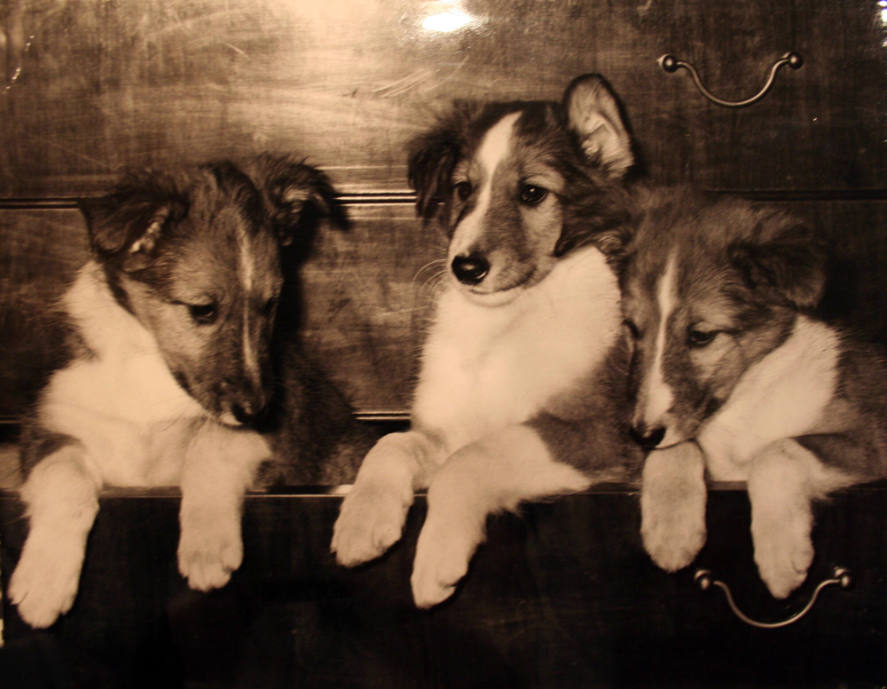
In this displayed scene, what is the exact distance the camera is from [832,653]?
1.21 m

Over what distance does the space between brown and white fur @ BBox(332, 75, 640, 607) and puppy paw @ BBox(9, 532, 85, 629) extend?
42cm

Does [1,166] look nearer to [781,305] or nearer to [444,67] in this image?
[444,67]

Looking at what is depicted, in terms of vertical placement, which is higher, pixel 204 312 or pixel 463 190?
pixel 463 190

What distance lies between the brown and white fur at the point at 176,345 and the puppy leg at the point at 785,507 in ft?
2.49

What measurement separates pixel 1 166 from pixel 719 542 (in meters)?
1.32

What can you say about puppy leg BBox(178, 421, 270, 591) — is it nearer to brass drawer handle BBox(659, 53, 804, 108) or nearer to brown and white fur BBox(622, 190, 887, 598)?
brown and white fur BBox(622, 190, 887, 598)

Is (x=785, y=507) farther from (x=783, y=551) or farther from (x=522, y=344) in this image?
(x=522, y=344)

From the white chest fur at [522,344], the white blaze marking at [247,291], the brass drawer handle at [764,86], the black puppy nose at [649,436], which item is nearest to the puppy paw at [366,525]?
the white chest fur at [522,344]

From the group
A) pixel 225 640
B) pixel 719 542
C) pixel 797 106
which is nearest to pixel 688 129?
pixel 797 106

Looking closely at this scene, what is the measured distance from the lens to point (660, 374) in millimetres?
1170

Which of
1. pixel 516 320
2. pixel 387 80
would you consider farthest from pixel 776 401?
pixel 387 80

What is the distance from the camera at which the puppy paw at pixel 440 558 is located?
3.72 feet

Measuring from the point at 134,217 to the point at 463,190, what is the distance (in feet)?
1.74

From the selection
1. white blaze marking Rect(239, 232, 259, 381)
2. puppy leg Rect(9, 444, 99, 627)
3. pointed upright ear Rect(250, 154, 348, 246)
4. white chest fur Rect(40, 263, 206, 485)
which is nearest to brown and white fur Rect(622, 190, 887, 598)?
pointed upright ear Rect(250, 154, 348, 246)
